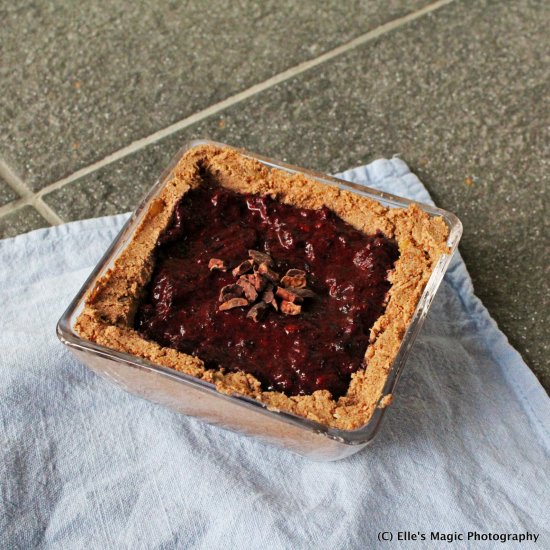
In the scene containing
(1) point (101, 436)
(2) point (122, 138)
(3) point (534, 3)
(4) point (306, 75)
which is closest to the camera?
(1) point (101, 436)

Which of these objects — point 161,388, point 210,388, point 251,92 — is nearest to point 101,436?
point 161,388

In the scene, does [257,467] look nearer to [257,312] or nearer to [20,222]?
[257,312]

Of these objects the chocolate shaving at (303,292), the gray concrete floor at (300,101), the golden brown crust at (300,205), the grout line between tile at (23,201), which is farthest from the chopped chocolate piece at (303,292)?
the grout line between tile at (23,201)

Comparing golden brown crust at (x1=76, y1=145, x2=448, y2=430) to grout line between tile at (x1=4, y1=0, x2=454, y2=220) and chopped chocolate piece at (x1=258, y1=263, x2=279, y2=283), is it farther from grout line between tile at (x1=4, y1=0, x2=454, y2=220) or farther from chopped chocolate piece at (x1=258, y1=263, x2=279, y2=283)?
grout line between tile at (x1=4, y1=0, x2=454, y2=220)

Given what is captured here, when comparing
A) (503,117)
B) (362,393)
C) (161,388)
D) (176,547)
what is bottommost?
(503,117)

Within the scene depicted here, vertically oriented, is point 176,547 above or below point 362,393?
below

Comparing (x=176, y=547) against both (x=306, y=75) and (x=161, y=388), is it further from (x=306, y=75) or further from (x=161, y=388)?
(x=306, y=75)

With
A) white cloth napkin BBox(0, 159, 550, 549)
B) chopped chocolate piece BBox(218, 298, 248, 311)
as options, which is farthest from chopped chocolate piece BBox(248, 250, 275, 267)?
white cloth napkin BBox(0, 159, 550, 549)
